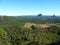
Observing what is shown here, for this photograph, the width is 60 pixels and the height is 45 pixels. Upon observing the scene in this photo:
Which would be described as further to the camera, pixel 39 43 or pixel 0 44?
pixel 39 43

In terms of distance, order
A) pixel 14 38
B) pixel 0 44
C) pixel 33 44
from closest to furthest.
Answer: pixel 0 44 → pixel 33 44 → pixel 14 38

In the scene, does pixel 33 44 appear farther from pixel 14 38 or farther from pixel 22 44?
pixel 14 38

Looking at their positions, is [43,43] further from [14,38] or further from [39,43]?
[14,38]

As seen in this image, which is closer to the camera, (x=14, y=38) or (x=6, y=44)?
(x=6, y=44)

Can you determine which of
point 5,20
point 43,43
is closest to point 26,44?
point 43,43

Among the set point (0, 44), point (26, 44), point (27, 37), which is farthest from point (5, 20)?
point (0, 44)

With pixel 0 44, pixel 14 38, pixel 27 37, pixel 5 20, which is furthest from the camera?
pixel 5 20

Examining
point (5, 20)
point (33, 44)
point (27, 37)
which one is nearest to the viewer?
point (33, 44)

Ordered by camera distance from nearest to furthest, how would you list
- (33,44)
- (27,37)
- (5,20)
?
(33,44) → (27,37) → (5,20)
